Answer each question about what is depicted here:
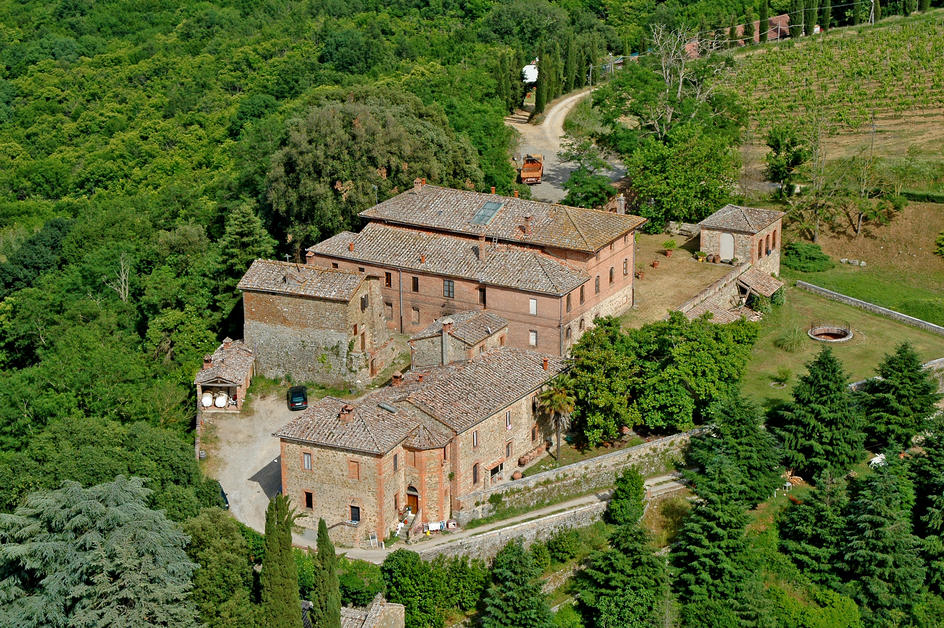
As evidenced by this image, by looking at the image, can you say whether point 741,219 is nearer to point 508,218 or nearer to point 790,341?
point 790,341

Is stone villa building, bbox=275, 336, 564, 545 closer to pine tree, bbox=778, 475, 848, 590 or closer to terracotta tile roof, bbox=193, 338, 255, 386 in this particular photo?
terracotta tile roof, bbox=193, 338, 255, 386

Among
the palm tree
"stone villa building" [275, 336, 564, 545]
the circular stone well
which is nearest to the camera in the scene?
"stone villa building" [275, 336, 564, 545]

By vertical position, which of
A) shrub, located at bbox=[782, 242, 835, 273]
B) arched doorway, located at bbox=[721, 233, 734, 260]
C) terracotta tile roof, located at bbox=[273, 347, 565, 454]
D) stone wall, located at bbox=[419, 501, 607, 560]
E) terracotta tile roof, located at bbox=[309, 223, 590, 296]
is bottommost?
stone wall, located at bbox=[419, 501, 607, 560]

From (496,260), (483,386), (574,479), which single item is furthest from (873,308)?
(483,386)

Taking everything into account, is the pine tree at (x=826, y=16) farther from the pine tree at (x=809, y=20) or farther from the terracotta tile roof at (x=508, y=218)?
the terracotta tile roof at (x=508, y=218)

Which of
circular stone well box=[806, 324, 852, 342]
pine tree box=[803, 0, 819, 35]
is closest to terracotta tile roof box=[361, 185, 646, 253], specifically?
circular stone well box=[806, 324, 852, 342]

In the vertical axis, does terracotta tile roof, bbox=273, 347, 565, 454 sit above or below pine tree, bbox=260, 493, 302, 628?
above

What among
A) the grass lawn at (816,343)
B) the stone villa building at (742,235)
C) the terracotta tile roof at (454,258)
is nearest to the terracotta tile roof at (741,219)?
the stone villa building at (742,235)

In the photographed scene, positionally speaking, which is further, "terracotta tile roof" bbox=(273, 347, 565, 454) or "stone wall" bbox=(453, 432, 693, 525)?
"stone wall" bbox=(453, 432, 693, 525)
